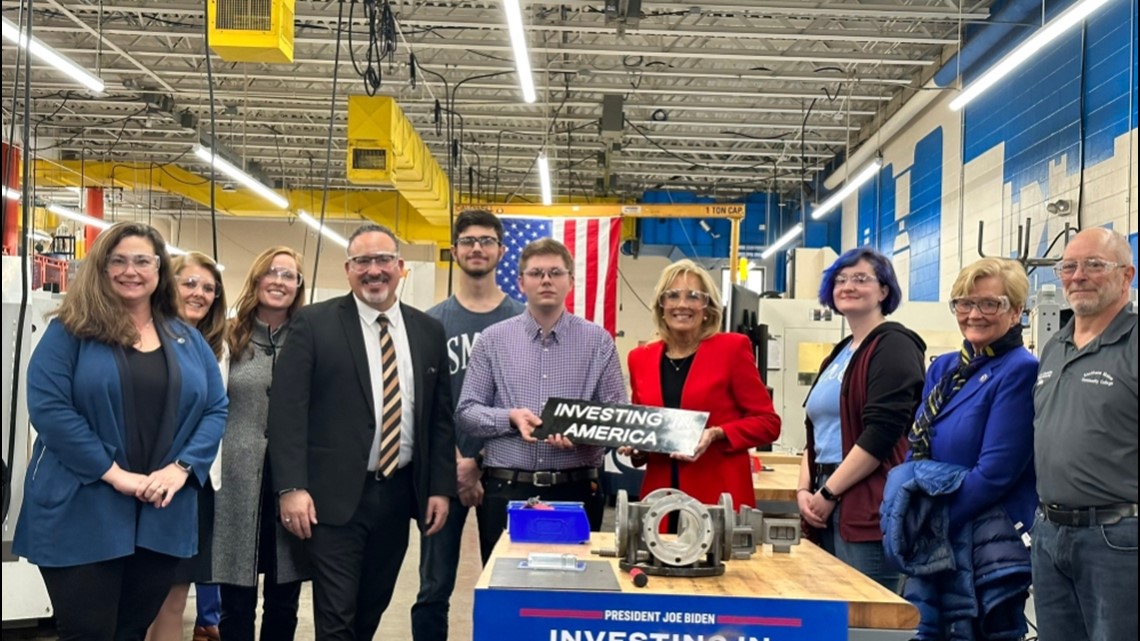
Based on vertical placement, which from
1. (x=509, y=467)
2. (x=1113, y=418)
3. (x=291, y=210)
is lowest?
(x=509, y=467)

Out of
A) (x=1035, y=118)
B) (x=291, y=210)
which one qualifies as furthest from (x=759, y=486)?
(x=291, y=210)

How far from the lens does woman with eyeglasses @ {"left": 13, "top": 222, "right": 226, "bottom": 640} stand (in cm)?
240

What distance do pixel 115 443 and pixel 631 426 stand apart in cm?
122

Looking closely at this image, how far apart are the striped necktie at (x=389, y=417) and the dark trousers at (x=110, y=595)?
568 mm

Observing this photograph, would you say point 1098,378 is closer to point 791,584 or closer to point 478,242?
point 791,584

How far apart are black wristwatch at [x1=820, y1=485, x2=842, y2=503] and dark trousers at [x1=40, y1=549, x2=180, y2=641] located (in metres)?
1.70

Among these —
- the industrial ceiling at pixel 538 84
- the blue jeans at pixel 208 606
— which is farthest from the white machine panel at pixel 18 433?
the industrial ceiling at pixel 538 84

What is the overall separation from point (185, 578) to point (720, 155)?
44.9ft

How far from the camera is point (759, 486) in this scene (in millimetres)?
3559

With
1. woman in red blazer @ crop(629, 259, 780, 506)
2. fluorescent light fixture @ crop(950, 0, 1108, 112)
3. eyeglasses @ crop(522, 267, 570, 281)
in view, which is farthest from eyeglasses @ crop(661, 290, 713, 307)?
fluorescent light fixture @ crop(950, 0, 1108, 112)

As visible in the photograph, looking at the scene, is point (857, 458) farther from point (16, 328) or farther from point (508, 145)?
point (508, 145)

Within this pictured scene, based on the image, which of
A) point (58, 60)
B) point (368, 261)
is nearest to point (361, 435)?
point (368, 261)

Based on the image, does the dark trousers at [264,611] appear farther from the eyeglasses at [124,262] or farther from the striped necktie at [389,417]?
the eyeglasses at [124,262]

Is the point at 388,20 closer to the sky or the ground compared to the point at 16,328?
closer to the sky
